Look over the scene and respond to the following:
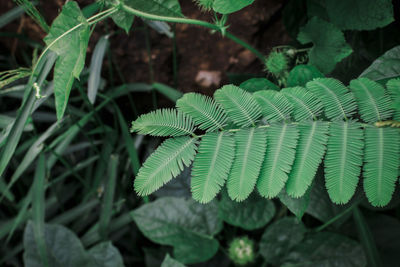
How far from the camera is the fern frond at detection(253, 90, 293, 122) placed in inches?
30.4

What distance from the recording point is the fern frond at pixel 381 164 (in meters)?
0.69

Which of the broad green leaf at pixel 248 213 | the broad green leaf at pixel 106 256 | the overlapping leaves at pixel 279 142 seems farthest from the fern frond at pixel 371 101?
the broad green leaf at pixel 106 256

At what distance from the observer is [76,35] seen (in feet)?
2.62

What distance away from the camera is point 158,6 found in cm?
90

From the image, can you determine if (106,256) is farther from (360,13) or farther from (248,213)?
(360,13)

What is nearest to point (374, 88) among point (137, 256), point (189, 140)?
point (189, 140)

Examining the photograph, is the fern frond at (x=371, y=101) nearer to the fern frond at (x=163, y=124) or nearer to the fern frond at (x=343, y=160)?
the fern frond at (x=343, y=160)

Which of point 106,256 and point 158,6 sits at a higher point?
point 158,6

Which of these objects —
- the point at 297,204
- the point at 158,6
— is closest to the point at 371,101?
the point at 297,204

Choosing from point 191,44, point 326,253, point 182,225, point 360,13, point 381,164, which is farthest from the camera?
point 191,44

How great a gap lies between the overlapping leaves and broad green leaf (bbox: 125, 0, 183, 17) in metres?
0.27

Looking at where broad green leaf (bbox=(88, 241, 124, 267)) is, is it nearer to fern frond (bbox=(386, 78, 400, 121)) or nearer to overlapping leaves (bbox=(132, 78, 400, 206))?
overlapping leaves (bbox=(132, 78, 400, 206))

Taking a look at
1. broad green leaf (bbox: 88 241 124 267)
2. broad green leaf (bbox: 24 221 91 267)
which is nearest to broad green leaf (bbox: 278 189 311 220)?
broad green leaf (bbox: 88 241 124 267)

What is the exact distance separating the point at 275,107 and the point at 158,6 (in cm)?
40
